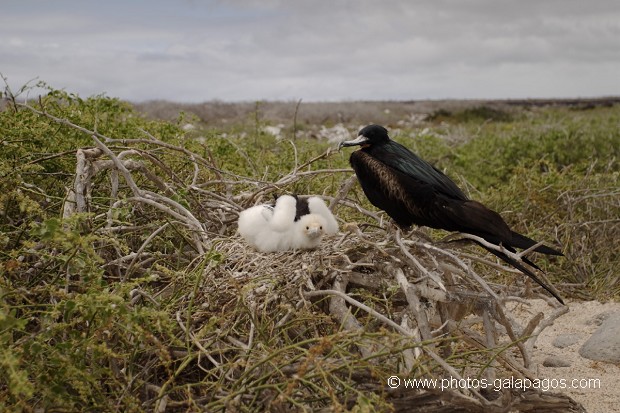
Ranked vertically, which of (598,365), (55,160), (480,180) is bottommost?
(598,365)

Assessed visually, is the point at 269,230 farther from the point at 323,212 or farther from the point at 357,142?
the point at 357,142

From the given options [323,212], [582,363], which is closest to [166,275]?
[323,212]

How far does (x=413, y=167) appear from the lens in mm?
2955

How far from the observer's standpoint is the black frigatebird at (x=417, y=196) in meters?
2.70

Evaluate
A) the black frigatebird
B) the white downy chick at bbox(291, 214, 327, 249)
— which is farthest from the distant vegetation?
the black frigatebird

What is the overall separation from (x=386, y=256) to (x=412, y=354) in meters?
0.42

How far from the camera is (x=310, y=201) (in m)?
2.96

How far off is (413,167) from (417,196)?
15 centimetres

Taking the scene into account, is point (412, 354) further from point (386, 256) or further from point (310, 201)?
point (310, 201)

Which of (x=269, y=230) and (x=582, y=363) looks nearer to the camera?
(x=269, y=230)

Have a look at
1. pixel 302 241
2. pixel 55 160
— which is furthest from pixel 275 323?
pixel 55 160

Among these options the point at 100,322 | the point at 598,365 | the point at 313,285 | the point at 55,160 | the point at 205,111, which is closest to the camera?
the point at 100,322

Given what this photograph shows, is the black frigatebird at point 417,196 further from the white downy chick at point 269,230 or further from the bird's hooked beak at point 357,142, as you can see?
the white downy chick at point 269,230

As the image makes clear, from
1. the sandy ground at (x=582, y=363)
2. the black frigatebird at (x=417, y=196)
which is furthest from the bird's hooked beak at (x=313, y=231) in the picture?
the sandy ground at (x=582, y=363)
